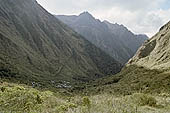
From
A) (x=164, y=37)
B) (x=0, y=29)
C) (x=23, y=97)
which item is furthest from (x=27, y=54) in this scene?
(x=23, y=97)

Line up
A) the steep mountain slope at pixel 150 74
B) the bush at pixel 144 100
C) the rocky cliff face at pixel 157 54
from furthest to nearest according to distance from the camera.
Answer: the rocky cliff face at pixel 157 54, the steep mountain slope at pixel 150 74, the bush at pixel 144 100

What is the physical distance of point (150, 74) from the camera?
92188 mm

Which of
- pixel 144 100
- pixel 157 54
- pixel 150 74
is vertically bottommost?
pixel 144 100

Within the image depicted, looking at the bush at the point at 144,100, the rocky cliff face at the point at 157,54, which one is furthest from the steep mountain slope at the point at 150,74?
the bush at the point at 144,100

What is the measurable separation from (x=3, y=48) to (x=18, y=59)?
1336cm

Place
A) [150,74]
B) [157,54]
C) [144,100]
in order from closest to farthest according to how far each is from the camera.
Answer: [144,100], [150,74], [157,54]

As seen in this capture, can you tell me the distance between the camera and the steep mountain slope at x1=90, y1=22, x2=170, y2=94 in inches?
2771

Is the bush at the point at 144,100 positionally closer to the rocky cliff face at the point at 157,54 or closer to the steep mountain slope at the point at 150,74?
the steep mountain slope at the point at 150,74

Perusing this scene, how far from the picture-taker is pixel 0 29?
190000 millimetres

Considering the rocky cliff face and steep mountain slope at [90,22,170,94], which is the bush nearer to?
steep mountain slope at [90,22,170,94]

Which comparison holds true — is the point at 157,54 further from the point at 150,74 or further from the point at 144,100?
the point at 144,100

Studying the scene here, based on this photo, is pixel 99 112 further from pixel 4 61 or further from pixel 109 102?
pixel 4 61

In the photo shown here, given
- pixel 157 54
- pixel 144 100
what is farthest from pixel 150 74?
pixel 144 100

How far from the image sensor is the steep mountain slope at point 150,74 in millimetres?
70375
